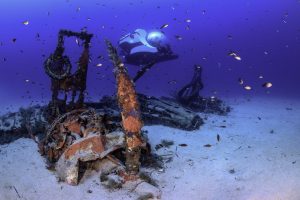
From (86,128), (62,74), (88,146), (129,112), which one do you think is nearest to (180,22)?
(62,74)

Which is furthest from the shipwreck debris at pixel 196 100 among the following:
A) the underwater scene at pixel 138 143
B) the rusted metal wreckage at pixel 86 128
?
the rusted metal wreckage at pixel 86 128

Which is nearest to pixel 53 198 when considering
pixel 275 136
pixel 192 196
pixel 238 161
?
pixel 192 196

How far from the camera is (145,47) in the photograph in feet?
46.4

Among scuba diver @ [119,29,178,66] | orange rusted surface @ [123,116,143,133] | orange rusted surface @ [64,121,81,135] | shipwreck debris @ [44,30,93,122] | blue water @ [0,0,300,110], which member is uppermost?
blue water @ [0,0,300,110]

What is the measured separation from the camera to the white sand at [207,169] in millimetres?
5965

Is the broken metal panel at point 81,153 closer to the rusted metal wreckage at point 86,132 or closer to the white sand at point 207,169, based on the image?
the rusted metal wreckage at point 86,132

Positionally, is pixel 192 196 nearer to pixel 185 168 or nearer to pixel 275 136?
pixel 185 168

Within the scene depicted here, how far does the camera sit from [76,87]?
8.50m

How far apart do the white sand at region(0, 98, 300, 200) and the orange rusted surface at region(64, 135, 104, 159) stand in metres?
0.62

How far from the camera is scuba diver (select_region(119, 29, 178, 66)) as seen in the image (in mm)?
14258

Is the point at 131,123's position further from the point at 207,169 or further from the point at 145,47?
the point at 145,47

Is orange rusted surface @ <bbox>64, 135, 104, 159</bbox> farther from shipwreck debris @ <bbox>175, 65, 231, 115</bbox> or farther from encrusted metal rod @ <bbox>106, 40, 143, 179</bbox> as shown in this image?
shipwreck debris @ <bbox>175, 65, 231, 115</bbox>

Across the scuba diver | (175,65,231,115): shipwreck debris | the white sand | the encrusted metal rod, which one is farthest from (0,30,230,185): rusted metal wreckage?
the scuba diver

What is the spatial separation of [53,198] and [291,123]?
8.73 meters
